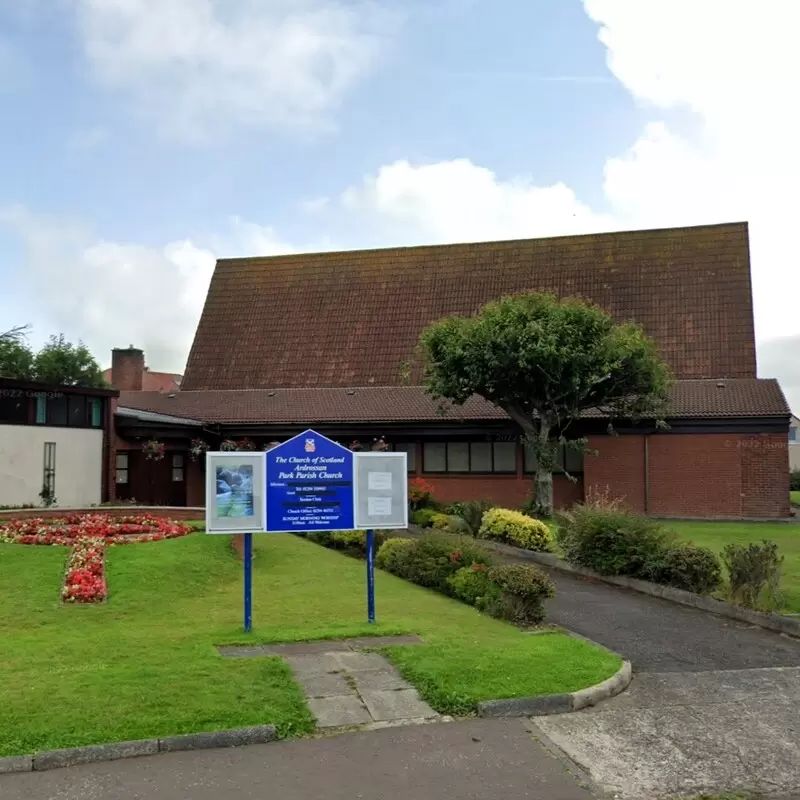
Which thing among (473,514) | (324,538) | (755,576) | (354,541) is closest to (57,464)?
(324,538)

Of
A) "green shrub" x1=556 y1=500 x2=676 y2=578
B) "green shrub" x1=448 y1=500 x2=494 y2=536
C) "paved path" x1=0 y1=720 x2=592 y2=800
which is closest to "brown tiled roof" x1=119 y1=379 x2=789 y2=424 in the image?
"green shrub" x1=448 y1=500 x2=494 y2=536

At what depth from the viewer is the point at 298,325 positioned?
38000 millimetres

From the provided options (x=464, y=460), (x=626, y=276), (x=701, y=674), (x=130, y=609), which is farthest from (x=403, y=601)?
(x=626, y=276)

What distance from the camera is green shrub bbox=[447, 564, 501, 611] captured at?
11398 millimetres

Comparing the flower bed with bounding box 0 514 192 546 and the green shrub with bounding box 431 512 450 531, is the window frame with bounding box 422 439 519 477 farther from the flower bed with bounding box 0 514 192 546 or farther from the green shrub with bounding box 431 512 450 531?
the flower bed with bounding box 0 514 192 546

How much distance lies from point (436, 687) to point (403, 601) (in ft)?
16.2

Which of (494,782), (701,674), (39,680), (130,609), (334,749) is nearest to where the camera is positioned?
Answer: (494,782)

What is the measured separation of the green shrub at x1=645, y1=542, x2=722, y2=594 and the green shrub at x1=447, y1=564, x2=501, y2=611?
10.5ft

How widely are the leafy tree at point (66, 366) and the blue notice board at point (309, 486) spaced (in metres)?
44.5

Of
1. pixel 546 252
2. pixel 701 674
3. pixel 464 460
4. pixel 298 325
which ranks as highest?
pixel 546 252

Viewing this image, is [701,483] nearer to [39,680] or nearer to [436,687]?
[436,687]

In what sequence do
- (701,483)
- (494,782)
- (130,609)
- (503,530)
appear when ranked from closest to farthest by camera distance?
(494,782)
(130,609)
(503,530)
(701,483)

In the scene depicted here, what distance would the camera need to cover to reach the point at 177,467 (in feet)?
99.1

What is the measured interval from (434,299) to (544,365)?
579 inches
